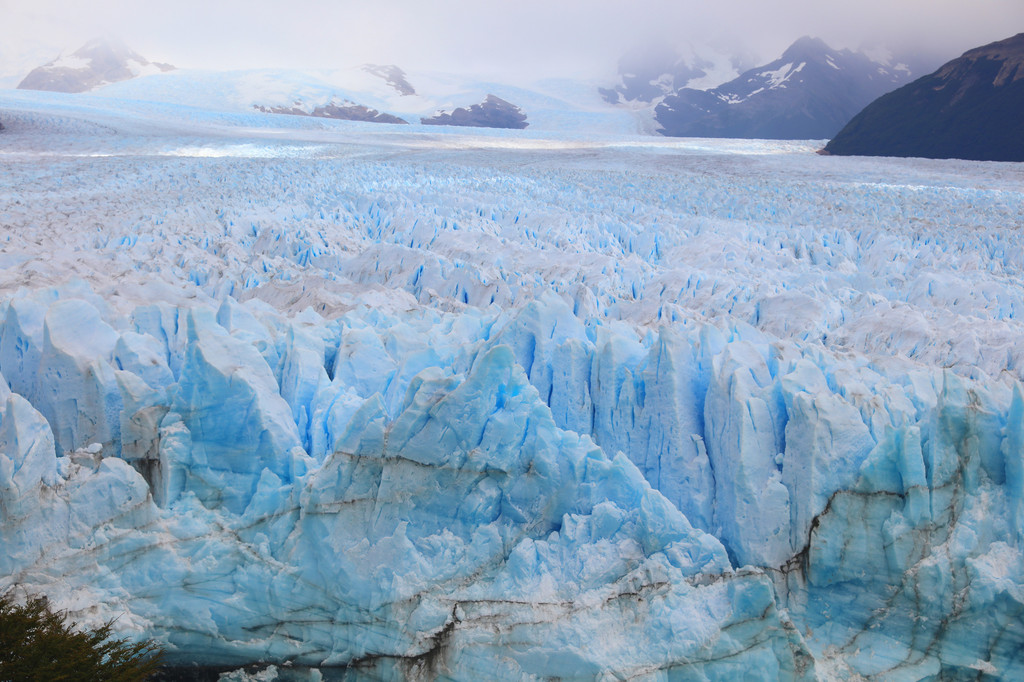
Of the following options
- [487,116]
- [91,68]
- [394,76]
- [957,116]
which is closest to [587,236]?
[957,116]

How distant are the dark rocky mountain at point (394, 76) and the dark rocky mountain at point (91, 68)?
16.8 m

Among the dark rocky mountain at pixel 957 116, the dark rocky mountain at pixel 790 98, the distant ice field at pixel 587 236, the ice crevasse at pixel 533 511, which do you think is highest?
the dark rocky mountain at pixel 790 98

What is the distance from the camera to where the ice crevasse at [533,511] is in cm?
314

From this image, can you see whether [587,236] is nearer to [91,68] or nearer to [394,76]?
[394,76]

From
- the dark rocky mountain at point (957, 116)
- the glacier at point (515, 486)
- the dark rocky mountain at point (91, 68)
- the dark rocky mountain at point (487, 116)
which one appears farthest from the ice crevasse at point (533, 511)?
the dark rocky mountain at point (91, 68)

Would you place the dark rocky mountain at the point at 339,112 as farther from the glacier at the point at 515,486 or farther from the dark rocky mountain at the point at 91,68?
the glacier at the point at 515,486

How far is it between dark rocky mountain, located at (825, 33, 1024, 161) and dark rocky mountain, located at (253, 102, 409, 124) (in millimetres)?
23368

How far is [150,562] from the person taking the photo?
11.6 ft

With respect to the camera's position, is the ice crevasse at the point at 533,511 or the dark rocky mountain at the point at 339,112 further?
the dark rocky mountain at the point at 339,112

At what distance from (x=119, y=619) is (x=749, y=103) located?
165 ft

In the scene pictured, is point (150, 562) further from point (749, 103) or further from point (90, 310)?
point (749, 103)

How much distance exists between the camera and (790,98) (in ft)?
153

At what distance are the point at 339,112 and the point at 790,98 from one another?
98.7ft

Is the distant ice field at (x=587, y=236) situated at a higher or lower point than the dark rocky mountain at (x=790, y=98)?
lower
